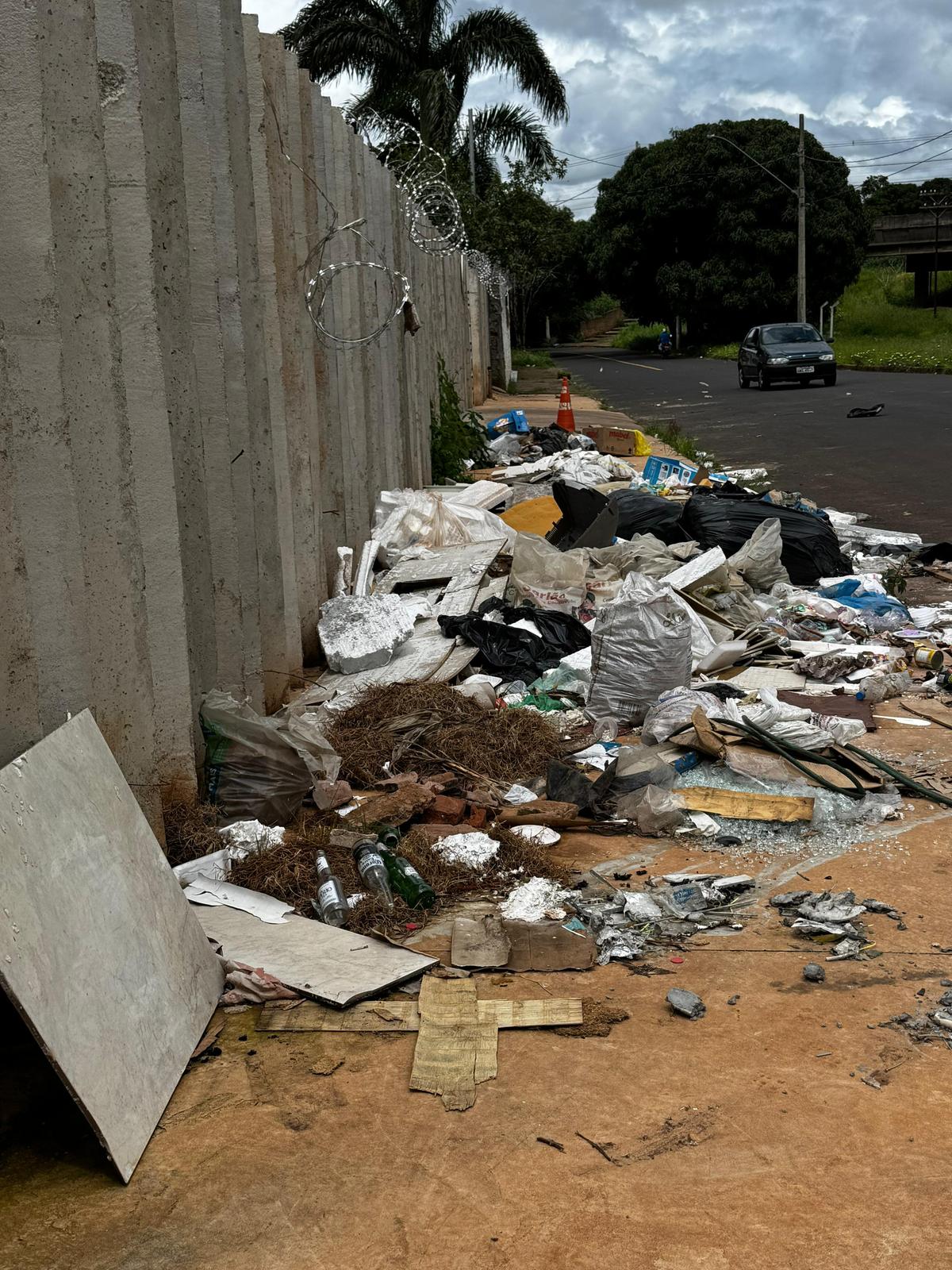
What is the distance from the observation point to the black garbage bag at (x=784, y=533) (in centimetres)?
830

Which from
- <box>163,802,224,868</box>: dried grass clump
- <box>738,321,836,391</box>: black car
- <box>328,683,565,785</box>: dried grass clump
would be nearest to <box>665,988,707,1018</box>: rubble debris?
<box>163,802,224,868</box>: dried grass clump

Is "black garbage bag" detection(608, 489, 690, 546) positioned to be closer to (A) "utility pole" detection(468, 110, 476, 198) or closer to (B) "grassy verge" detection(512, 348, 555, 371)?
(A) "utility pole" detection(468, 110, 476, 198)

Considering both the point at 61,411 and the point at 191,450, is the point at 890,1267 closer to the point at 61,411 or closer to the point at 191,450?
the point at 61,411

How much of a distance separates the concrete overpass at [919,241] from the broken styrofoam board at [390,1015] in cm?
5596

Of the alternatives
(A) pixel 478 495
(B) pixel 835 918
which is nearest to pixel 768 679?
(B) pixel 835 918

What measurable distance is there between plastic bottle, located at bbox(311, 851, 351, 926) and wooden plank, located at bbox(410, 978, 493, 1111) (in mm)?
455

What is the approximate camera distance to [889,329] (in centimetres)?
4819

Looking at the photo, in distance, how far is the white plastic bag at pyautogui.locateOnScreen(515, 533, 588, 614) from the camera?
7.14 metres

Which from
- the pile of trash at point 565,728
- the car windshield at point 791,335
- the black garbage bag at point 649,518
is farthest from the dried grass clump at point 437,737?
the car windshield at point 791,335

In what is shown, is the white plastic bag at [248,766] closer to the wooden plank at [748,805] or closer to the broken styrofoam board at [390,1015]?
the broken styrofoam board at [390,1015]

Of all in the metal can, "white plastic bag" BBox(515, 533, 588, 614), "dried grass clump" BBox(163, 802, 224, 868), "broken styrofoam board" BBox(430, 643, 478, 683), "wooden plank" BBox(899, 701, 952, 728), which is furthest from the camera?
"white plastic bag" BBox(515, 533, 588, 614)

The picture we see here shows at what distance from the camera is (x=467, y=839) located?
13.8 ft

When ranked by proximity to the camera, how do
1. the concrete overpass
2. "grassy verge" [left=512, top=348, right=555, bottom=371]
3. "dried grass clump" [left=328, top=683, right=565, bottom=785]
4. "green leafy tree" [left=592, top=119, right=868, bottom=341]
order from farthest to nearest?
the concrete overpass
"green leafy tree" [left=592, top=119, right=868, bottom=341]
"grassy verge" [left=512, top=348, right=555, bottom=371]
"dried grass clump" [left=328, top=683, right=565, bottom=785]

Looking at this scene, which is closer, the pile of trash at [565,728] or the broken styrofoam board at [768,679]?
the pile of trash at [565,728]
